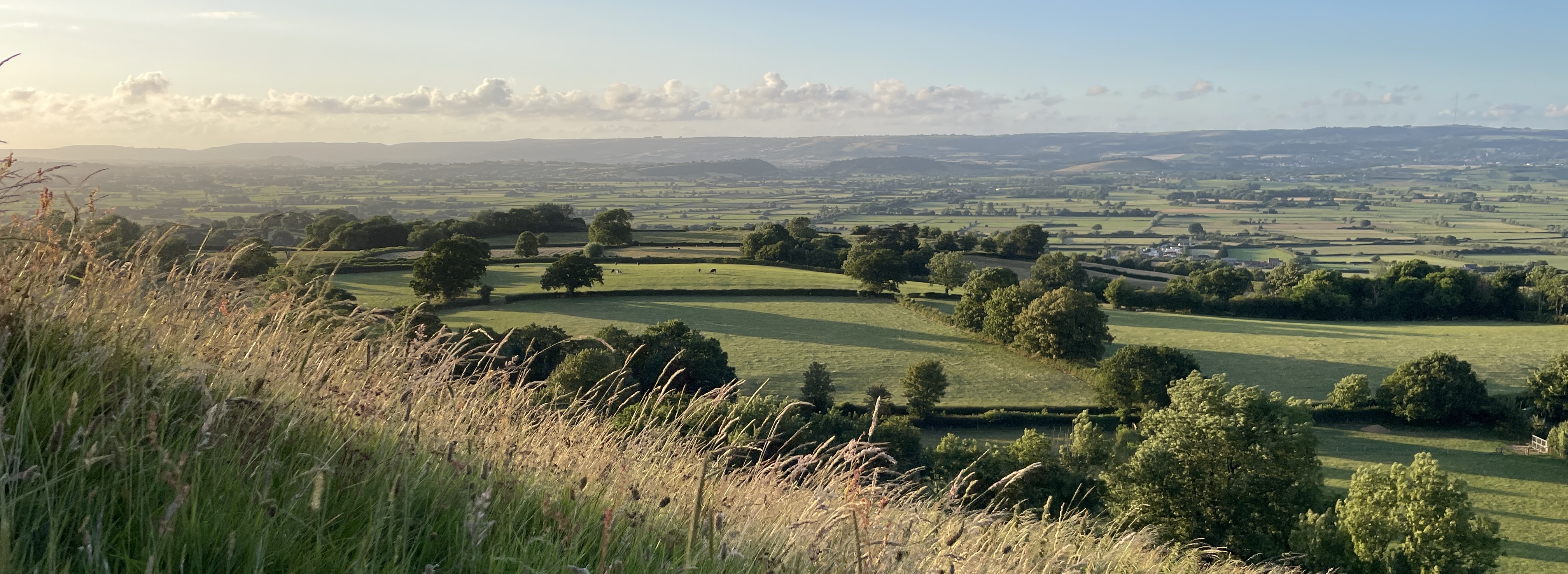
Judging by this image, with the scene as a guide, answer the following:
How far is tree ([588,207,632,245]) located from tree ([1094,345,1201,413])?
57.9 m

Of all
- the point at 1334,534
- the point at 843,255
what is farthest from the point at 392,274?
the point at 1334,534

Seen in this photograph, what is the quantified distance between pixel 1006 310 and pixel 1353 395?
1791 centimetres

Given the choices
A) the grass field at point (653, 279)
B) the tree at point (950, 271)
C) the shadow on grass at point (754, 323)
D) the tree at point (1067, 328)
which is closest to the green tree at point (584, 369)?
the shadow on grass at point (754, 323)

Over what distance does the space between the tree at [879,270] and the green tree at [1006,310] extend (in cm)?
1378

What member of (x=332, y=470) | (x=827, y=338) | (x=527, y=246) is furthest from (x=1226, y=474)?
(x=527, y=246)

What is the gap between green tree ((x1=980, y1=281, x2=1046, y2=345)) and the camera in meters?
52.3

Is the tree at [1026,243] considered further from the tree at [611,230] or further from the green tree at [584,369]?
the green tree at [584,369]

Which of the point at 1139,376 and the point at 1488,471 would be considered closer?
the point at 1488,471

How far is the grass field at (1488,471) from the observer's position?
27.1m

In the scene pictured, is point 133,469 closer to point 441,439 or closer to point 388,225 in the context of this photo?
point 441,439

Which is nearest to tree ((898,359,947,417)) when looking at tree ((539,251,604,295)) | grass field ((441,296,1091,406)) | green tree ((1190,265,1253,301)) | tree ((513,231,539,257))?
grass field ((441,296,1091,406))

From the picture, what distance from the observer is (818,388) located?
3909 cm

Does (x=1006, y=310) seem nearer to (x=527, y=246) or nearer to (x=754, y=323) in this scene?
(x=754, y=323)

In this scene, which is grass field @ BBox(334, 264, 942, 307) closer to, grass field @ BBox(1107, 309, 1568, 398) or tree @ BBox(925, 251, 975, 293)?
tree @ BBox(925, 251, 975, 293)
